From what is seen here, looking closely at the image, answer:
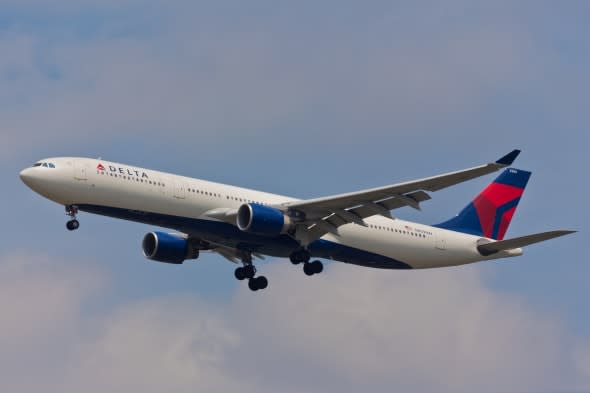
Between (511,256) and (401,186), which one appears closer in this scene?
(401,186)

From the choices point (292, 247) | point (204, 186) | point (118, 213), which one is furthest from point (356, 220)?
point (118, 213)

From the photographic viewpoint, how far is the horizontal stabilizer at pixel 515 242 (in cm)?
5619

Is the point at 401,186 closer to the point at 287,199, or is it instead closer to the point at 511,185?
the point at 287,199

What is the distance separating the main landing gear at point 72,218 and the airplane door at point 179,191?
4362 mm

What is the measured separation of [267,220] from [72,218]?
8.50 meters

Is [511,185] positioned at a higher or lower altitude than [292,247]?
higher

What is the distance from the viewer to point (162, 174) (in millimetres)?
56250

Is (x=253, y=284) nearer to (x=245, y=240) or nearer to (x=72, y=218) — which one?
(x=245, y=240)

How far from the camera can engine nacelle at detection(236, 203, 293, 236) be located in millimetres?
55656

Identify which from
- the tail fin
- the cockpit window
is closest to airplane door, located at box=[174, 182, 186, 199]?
the cockpit window

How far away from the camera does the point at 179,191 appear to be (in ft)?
183

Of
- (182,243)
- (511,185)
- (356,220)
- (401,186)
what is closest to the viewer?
(401,186)

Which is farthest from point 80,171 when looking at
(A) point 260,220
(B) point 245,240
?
(B) point 245,240

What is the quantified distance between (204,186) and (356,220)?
7106mm
